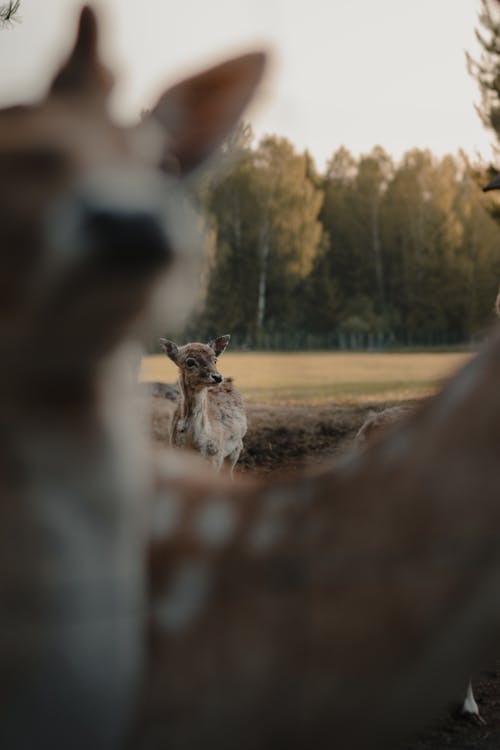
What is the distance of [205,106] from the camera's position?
1.08 ft

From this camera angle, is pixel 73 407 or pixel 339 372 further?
pixel 339 372

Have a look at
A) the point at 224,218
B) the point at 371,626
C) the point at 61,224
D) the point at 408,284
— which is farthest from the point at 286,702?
the point at 408,284

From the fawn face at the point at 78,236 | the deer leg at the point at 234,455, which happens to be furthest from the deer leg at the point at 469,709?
the fawn face at the point at 78,236

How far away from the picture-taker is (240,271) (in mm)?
1488

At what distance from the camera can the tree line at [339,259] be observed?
1384 mm

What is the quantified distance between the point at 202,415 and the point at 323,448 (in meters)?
2.01

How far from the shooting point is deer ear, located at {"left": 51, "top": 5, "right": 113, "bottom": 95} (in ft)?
1.00

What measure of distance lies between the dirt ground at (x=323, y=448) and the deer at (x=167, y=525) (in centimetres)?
88

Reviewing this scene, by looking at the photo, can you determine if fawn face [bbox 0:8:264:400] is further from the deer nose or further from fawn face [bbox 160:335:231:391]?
fawn face [bbox 160:335:231:391]

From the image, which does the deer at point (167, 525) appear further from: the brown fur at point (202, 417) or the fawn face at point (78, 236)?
the brown fur at point (202, 417)

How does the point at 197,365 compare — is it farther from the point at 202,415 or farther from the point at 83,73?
the point at 83,73

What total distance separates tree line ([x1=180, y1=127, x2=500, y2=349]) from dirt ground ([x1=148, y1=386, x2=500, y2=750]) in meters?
0.22

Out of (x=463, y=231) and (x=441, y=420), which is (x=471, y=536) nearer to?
(x=441, y=420)

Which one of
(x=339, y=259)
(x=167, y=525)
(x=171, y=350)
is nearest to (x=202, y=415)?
(x=171, y=350)
